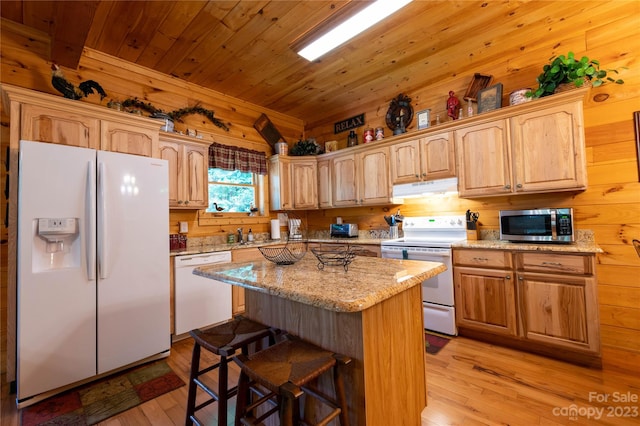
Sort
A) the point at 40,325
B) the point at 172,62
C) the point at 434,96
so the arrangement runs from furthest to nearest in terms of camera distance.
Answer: the point at 434,96 < the point at 172,62 < the point at 40,325

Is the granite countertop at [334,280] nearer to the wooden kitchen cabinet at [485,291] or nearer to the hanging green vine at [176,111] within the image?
the wooden kitchen cabinet at [485,291]

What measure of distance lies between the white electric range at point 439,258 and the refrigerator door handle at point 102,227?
8.45 feet

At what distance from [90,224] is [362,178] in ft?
9.58

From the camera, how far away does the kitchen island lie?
41.9 inches

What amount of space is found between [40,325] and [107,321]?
363 millimetres

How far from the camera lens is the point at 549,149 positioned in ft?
7.95

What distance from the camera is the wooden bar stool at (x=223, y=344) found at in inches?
49.7

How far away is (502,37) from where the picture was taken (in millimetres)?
2725

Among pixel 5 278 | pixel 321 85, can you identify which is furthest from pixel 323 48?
pixel 5 278

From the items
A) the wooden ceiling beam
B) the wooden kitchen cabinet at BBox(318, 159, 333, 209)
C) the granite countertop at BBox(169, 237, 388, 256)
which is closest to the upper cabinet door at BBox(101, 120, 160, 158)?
the wooden ceiling beam

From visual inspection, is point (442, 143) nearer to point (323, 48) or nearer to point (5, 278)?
point (323, 48)

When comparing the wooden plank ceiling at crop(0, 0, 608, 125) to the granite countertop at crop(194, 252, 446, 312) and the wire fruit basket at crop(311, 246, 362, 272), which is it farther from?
the granite countertop at crop(194, 252, 446, 312)

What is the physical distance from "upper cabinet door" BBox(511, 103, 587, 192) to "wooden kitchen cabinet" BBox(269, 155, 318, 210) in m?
2.59

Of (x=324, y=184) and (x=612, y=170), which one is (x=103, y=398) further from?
(x=612, y=170)
